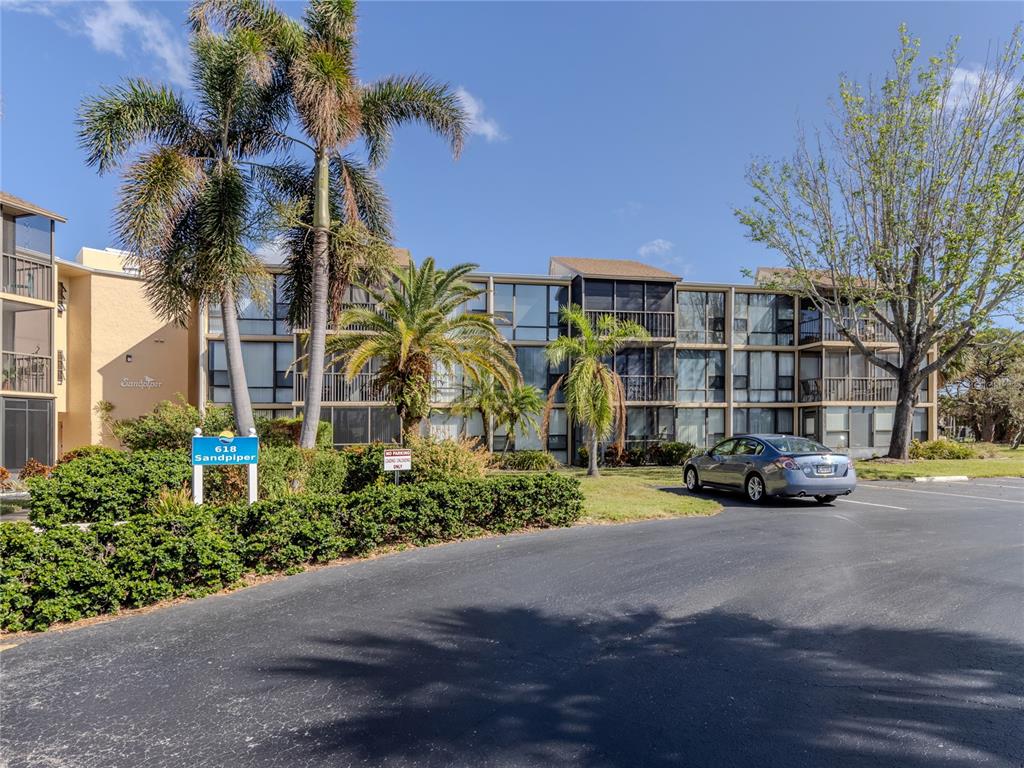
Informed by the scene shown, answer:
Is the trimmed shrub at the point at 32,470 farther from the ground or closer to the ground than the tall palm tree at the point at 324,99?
closer to the ground

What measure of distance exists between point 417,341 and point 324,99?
17.9ft

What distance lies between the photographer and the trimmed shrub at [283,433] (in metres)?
13.7

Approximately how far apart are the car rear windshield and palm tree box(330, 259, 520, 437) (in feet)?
21.2

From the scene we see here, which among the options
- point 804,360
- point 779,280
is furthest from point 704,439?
point 779,280

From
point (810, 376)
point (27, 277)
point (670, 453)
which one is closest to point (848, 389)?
point (810, 376)

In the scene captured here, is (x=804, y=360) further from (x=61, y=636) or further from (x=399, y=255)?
(x=61, y=636)

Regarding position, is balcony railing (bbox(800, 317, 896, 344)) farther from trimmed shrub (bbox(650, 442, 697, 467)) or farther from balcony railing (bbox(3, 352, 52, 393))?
balcony railing (bbox(3, 352, 52, 393))

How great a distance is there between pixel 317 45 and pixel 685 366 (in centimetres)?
1991

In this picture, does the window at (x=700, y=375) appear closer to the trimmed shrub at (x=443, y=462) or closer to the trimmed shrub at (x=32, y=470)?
the trimmed shrub at (x=443, y=462)

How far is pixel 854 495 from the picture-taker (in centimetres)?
1401

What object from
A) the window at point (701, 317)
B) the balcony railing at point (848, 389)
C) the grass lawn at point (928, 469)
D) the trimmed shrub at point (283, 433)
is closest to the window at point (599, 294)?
the window at point (701, 317)

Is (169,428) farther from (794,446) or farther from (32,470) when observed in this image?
(794,446)

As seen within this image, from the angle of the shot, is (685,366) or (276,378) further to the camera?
(685,366)

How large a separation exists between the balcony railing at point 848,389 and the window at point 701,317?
4.77 metres
